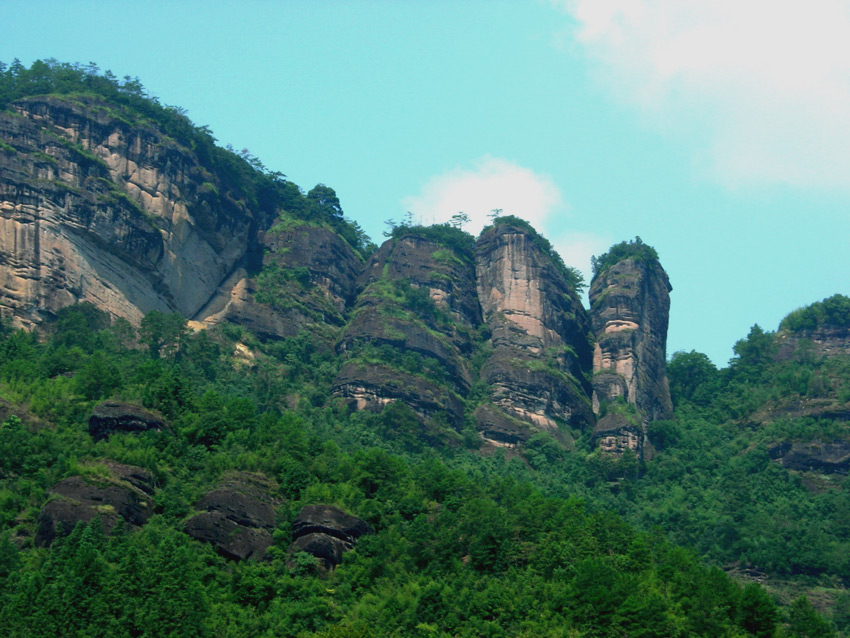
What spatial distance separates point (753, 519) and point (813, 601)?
10179 mm

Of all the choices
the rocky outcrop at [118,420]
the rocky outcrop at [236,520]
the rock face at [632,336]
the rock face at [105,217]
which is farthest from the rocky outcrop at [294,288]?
the rocky outcrop at [236,520]

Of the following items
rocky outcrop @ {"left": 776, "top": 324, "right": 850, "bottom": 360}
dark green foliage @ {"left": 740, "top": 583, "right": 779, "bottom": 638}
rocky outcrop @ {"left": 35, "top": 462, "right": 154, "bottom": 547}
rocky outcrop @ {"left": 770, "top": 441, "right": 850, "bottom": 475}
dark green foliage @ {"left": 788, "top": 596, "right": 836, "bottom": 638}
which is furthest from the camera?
rocky outcrop @ {"left": 776, "top": 324, "right": 850, "bottom": 360}

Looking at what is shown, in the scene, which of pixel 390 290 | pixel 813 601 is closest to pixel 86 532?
pixel 813 601

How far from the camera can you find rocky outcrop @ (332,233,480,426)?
93.6 m

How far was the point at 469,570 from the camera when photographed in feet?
179

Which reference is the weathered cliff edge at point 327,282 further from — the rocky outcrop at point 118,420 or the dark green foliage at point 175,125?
the rocky outcrop at point 118,420

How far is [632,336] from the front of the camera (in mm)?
105000

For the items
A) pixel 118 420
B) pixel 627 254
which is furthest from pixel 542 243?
pixel 118 420

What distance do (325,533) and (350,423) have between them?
110ft

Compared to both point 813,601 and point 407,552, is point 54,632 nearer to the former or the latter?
point 407,552

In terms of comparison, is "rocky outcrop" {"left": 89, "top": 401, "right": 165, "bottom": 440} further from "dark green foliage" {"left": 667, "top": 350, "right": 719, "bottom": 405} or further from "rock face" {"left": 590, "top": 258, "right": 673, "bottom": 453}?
"dark green foliage" {"left": 667, "top": 350, "right": 719, "bottom": 405}

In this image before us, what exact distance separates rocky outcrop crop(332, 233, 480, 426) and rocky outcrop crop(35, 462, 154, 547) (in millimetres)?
35849

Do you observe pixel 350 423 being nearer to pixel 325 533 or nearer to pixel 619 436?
pixel 619 436

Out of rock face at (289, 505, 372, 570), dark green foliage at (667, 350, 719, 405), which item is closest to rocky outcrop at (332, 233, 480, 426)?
dark green foliage at (667, 350, 719, 405)
